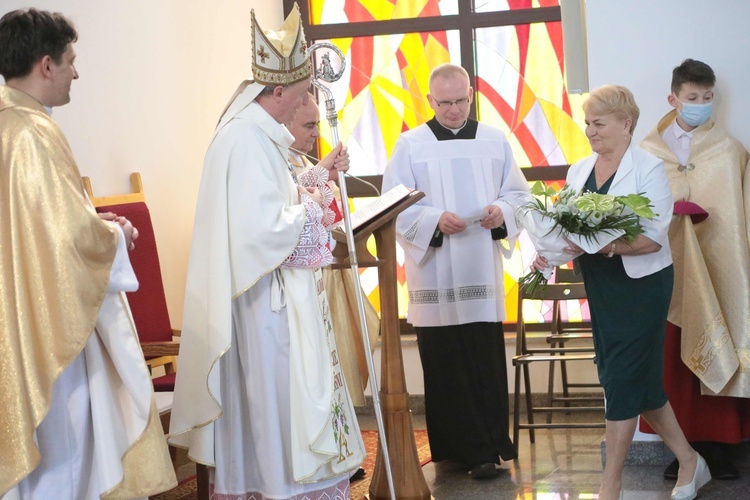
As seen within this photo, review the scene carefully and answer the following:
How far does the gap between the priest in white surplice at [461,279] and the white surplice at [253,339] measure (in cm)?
157

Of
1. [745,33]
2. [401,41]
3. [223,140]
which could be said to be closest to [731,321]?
[745,33]

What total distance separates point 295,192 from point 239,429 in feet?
2.84

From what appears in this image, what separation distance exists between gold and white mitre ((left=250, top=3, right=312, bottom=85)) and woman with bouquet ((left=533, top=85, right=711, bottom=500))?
1267mm

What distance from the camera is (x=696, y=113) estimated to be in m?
4.39

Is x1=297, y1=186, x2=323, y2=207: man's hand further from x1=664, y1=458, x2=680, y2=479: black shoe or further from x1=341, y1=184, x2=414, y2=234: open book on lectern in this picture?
x1=664, y1=458, x2=680, y2=479: black shoe

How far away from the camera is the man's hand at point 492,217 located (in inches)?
190

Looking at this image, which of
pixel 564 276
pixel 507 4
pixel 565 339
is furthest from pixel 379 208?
pixel 507 4

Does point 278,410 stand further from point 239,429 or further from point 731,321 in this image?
point 731,321

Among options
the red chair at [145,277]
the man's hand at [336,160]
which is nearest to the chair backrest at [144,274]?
the red chair at [145,277]

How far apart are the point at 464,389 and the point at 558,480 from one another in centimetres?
64

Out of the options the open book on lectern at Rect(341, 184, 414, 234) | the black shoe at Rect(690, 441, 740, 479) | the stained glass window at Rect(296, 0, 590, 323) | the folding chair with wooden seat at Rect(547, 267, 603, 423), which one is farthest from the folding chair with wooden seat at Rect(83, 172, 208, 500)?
the black shoe at Rect(690, 441, 740, 479)

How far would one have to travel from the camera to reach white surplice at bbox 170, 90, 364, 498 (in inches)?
129

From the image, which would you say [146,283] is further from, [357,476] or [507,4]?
[507,4]

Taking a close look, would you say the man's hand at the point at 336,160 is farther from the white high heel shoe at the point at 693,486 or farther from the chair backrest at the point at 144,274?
the white high heel shoe at the point at 693,486
